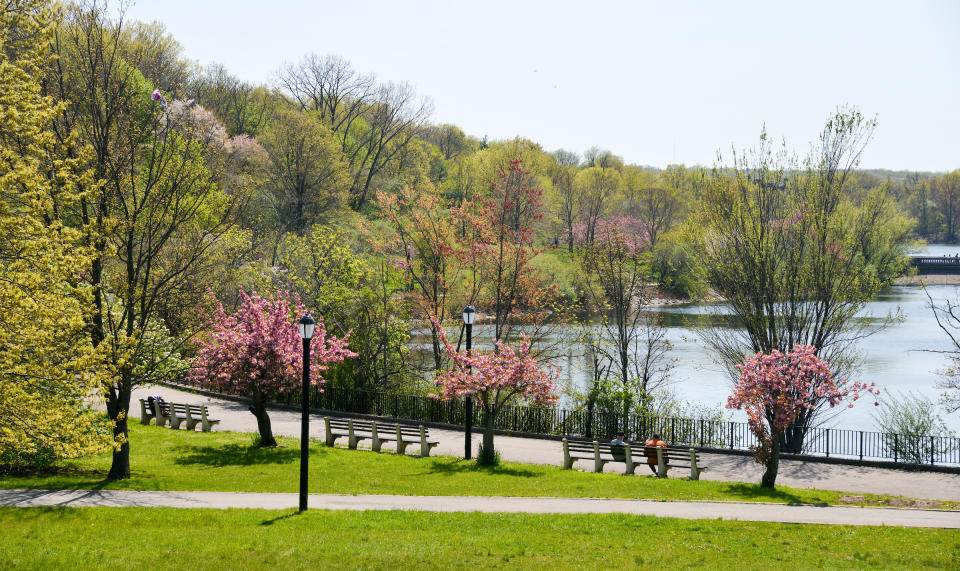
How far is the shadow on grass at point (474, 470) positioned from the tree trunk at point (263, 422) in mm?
5094

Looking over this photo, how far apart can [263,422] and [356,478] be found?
499cm

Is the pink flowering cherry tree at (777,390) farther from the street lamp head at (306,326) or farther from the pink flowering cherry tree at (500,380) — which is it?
the street lamp head at (306,326)

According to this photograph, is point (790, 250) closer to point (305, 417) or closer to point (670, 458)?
point (670, 458)

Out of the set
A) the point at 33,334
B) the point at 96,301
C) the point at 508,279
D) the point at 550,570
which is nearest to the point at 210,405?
the point at 508,279

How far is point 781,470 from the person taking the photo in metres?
21.7

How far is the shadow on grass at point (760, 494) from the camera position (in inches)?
648

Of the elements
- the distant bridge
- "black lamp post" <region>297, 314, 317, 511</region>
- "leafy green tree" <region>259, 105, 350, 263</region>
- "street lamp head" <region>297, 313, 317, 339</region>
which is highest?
"leafy green tree" <region>259, 105, 350, 263</region>

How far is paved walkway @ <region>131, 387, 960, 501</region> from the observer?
1931 cm

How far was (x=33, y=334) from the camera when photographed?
37.1ft

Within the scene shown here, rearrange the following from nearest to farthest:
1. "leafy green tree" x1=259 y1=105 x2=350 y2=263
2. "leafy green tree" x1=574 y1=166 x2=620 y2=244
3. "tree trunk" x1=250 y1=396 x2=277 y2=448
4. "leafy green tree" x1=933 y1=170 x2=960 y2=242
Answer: "tree trunk" x1=250 y1=396 x2=277 y2=448
"leafy green tree" x1=259 y1=105 x2=350 y2=263
"leafy green tree" x1=574 y1=166 x2=620 y2=244
"leafy green tree" x1=933 y1=170 x2=960 y2=242

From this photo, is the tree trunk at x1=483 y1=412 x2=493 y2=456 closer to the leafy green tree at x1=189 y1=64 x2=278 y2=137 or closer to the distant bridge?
the leafy green tree at x1=189 y1=64 x2=278 y2=137

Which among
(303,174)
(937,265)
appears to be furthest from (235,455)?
(937,265)

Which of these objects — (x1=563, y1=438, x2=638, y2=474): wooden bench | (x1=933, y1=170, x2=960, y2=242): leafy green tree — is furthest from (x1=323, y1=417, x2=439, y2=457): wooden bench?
(x1=933, y1=170, x2=960, y2=242): leafy green tree

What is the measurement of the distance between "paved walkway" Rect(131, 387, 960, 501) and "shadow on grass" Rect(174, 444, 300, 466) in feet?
7.86
